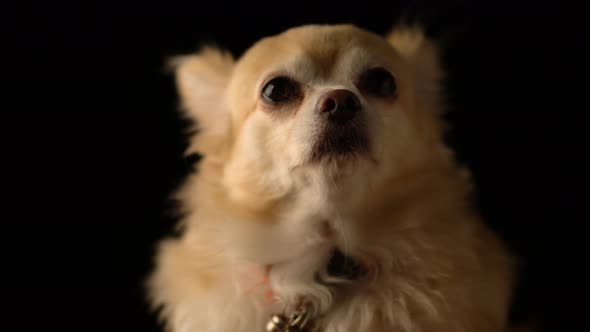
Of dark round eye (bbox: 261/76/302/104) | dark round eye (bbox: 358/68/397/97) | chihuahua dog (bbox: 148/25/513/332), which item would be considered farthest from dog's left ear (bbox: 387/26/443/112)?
dark round eye (bbox: 261/76/302/104)

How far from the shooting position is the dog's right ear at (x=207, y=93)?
2105 millimetres

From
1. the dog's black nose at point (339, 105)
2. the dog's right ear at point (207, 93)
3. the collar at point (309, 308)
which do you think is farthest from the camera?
the dog's right ear at point (207, 93)

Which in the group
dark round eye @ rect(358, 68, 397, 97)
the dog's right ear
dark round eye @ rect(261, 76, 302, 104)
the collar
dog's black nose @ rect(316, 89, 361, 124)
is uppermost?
the dog's right ear

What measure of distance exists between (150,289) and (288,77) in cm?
92

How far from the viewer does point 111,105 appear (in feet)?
8.36

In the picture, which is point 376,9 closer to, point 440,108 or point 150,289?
point 440,108

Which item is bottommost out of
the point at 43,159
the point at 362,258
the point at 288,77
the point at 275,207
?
the point at 362,258

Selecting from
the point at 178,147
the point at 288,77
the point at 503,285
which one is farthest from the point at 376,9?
the point at 503,285

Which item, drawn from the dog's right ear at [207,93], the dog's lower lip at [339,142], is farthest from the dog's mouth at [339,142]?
the dog's right ear at [207,93]

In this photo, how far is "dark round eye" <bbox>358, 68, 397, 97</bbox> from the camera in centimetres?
184

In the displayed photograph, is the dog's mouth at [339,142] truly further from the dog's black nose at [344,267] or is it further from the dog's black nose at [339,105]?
the dog's black nose at [344,267]

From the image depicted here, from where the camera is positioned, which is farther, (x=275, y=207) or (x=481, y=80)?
(x=481, y=80)

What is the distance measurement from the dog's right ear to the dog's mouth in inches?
19.3

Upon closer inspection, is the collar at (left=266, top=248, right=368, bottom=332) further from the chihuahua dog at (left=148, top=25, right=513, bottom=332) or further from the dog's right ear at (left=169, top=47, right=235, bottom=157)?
the dog's right ear at (left=169, top=47, right=235, bottom=157)
